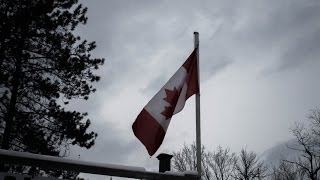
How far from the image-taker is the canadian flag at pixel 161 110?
25.0ft

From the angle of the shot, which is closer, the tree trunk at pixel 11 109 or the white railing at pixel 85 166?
the white railing at pixel 85 166

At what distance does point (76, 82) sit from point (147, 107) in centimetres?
1025

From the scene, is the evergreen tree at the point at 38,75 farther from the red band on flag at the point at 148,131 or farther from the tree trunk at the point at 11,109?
the red band on flag at the point at 148,131

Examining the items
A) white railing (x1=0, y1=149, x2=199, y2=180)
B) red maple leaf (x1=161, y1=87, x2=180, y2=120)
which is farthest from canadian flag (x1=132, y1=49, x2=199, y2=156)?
white railing (x1=0, y1=149, x2=199, y2=180)

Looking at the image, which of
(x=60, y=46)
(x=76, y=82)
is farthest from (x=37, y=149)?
(x=60, y=46)

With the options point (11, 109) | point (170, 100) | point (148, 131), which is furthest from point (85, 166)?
point (11, 109)

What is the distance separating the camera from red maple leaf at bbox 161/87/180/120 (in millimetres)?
7820

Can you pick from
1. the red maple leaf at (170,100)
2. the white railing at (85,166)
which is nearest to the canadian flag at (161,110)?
the red maple leaf at (170,100)

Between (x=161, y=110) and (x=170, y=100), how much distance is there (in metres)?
0.29

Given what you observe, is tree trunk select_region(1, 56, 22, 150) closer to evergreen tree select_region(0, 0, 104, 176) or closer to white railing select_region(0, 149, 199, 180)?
evergreen tree select_region(0, 0, 104, 176)

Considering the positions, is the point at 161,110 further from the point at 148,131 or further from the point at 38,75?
the point at 38,75

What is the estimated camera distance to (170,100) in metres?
7.92

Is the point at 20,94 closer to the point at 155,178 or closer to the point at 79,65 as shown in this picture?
the point at 79,65

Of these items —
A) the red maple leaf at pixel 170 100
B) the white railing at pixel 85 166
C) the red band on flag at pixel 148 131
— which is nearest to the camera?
the white railing at pixel 85 166
